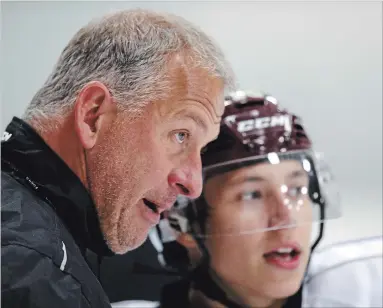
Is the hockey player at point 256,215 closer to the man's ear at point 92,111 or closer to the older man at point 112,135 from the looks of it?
the older man at point 112,135

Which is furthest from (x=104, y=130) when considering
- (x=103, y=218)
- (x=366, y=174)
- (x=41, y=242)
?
(x=366, y=174)

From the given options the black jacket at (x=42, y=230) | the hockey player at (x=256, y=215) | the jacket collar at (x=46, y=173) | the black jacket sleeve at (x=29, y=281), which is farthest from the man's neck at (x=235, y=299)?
the black jacket sleeve at (x=29, y=281)

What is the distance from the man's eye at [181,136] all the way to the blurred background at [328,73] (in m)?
0.21

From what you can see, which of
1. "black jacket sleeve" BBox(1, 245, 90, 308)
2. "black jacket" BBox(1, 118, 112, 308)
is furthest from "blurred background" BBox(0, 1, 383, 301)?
"black jacket sleeve" BBox(1, 245, 90, 308)

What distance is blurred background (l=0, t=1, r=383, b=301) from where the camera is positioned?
4.32 feet

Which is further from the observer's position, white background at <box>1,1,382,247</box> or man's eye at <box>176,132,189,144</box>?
white background at <box>1,1,382,247</box>

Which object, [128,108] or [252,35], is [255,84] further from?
[128,108]

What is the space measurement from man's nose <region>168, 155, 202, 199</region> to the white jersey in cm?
37

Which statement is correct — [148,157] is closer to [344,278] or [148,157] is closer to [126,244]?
[126,244]

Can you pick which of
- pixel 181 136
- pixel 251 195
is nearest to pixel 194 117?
pixel 181 136

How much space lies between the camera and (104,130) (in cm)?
111

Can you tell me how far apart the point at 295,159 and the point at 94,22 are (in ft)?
1.77

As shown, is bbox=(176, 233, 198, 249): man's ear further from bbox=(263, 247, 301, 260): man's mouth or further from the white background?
the white background

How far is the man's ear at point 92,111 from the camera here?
1091 millimetres
